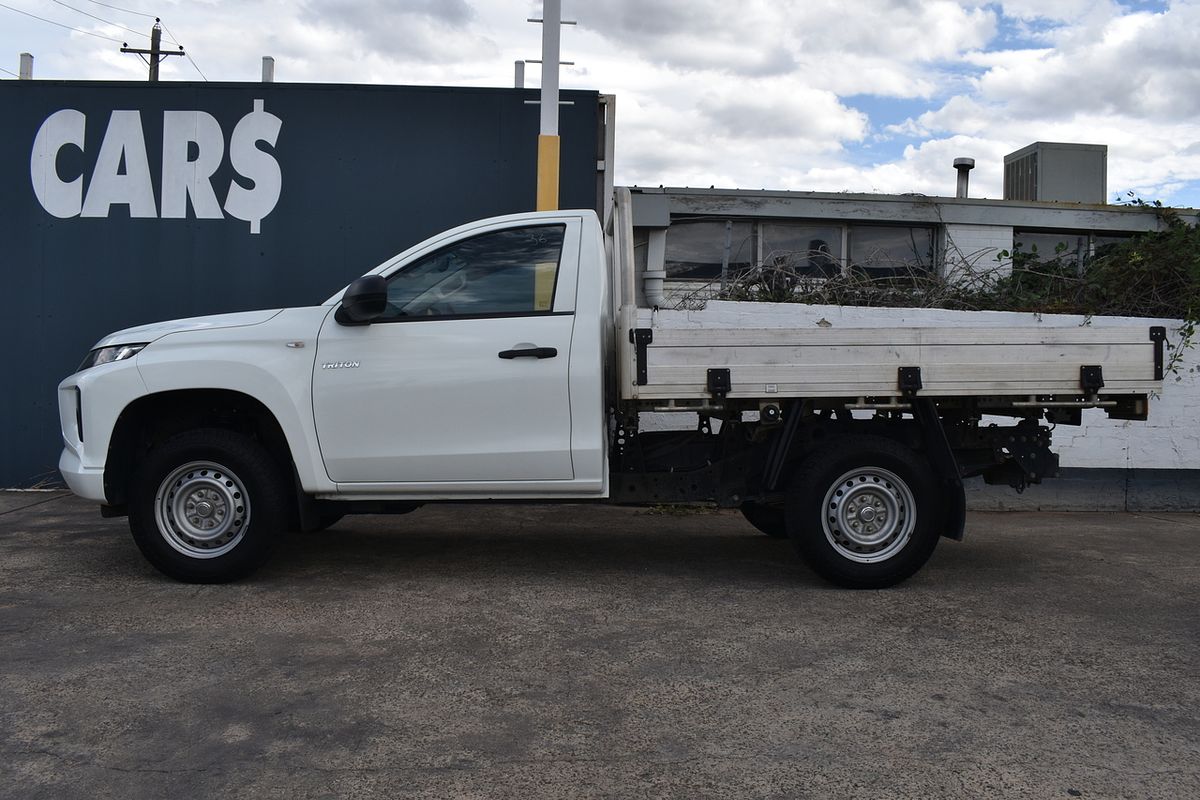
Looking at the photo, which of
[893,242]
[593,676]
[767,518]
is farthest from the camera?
[893,242]

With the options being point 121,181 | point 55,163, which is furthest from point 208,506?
point 55,163

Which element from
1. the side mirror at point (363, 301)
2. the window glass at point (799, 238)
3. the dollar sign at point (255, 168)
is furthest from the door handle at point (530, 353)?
the window glass at point (799, 238)

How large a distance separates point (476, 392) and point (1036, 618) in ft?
10.3

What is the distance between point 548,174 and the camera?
8.42 m

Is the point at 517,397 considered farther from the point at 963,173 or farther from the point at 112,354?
the point at 963,173

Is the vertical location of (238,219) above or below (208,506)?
above

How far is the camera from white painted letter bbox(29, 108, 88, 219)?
932 cm

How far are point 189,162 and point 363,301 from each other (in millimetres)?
4754

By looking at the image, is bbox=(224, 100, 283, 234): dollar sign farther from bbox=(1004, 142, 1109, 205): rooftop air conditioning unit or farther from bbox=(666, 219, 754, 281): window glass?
bbox=(1004, 142, 1109, 205): rooftop air conditioning unit

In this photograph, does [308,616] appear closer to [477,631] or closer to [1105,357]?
[477,631]

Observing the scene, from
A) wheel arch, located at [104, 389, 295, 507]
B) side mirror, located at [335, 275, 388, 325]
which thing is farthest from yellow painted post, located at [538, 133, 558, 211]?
wheel arch, located at [104, 389, 295, 507]

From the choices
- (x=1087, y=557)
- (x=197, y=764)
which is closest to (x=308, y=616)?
(x=197, y=764)

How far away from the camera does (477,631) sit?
490cm

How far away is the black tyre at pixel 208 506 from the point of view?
5.68 metres
